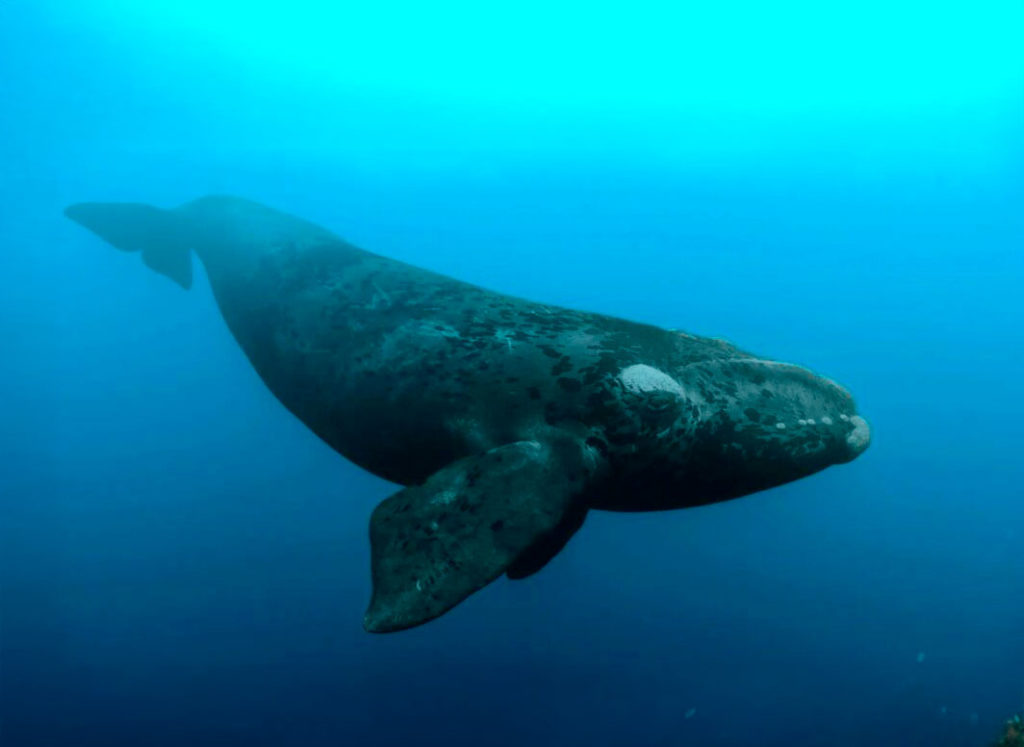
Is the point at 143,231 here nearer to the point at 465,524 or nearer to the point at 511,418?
the point at 511,418

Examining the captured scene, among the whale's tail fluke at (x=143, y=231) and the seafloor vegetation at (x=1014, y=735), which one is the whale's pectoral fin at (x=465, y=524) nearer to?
the whale's tail fluke at (x=143, y=231)

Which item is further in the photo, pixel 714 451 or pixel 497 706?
pixel 497 706

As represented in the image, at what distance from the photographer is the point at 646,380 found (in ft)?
16.0

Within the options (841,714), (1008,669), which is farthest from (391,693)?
(1008,669)

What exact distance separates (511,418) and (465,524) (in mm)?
1081

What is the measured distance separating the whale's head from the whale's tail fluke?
9.55 metres

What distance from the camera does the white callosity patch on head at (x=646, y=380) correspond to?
4.85 meters

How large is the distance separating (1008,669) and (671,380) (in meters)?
22.6

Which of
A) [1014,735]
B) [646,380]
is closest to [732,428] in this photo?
[646,380]

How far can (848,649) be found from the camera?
18.2 m

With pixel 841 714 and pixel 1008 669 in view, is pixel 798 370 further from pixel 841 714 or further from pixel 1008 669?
pixel 1008 669

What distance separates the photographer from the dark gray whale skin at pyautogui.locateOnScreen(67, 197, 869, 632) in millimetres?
4043

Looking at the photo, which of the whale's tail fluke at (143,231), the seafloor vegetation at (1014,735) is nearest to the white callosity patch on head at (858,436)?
the seafloor vegetation at (1014,735)

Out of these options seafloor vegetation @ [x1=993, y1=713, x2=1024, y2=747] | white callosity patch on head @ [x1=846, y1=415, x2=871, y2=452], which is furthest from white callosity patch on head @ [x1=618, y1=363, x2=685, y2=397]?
seafloor vegetation @ [x1=993, y1=713, x2=1024, y2=747]
